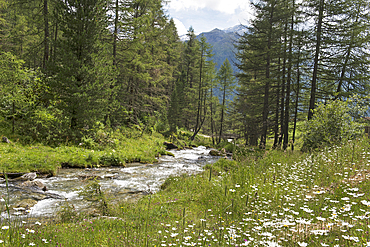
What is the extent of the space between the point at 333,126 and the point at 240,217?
27.9ft

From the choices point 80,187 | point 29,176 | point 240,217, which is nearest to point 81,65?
point 29,176

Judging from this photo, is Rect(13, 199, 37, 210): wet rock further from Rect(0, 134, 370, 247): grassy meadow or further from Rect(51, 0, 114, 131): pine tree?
A: Rect(51, 0, 114, 131): pine tree

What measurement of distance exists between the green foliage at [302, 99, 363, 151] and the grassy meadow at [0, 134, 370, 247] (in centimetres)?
341

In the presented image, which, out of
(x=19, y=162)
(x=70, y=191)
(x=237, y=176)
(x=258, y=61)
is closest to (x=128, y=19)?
(x=258, y=61)

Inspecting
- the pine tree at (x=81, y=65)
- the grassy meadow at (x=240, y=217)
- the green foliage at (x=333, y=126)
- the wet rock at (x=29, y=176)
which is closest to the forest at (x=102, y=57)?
the pine tree at (x=81, y=65)

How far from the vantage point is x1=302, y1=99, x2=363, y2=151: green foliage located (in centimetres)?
927

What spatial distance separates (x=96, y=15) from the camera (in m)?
12.3

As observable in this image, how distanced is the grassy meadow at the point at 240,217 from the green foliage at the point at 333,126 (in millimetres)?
3407

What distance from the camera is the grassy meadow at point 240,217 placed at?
2.61 m

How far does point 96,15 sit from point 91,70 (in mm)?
3642

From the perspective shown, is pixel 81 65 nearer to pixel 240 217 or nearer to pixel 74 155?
pixel 74 155

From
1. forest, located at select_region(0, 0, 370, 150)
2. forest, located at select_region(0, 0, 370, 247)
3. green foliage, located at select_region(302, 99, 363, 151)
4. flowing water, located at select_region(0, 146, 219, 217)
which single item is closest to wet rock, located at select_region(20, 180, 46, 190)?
forest, located at select_region(0, 0, 370, 247)

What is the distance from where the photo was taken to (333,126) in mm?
9602

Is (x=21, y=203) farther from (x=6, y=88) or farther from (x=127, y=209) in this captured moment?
(x=6, y=88)
